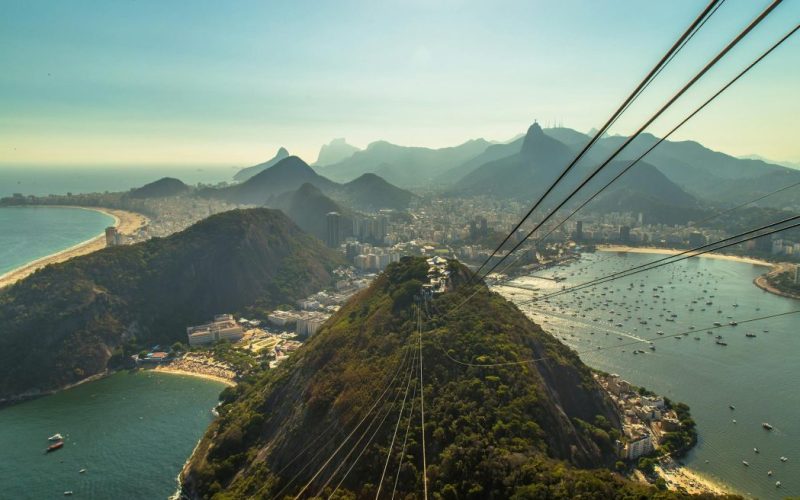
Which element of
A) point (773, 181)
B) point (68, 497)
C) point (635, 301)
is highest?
point (773, 181)

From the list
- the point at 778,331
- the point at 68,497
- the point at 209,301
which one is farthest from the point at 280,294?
the point at 778,331

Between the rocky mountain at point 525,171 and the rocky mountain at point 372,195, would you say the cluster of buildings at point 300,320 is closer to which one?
the rocky mountain at point 372,195

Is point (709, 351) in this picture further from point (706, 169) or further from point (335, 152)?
point (335, 152)

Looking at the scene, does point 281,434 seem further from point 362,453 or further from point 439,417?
point 439,417

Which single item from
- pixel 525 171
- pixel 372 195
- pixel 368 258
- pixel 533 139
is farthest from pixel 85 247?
pixel 533 139

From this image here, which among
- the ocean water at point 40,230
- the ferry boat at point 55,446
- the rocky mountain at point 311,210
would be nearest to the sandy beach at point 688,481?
the ferry boat at point 55,446
